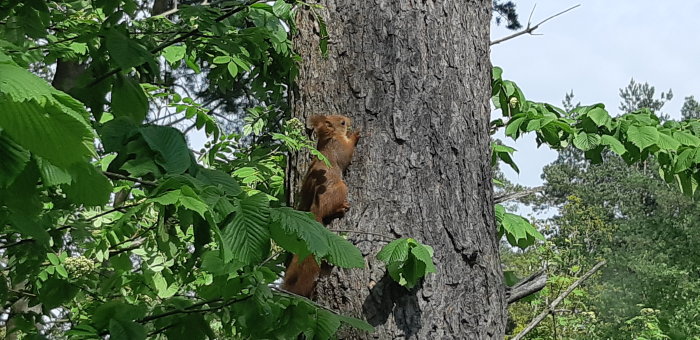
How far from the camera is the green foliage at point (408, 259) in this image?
1774 mm

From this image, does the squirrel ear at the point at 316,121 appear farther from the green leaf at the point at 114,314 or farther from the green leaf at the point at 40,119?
the green leaf at the point at 40,119

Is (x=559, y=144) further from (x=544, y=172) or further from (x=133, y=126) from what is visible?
(x=544, y=172)

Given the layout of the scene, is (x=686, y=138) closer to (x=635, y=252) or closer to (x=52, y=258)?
(x=52, y=258)

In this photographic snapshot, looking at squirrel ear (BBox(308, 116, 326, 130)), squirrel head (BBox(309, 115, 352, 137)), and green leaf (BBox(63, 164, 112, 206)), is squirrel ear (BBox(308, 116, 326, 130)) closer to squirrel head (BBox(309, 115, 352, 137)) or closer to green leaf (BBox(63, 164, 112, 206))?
squirrel head (BBox(309, 115, 352, 137))

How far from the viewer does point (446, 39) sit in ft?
7.06

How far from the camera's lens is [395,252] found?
5.84 feet

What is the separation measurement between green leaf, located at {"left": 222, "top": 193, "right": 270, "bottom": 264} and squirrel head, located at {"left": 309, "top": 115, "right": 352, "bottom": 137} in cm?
76

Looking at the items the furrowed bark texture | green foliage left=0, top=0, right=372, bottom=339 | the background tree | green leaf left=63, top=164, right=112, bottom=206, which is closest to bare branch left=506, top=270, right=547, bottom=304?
the furrowed bark texture

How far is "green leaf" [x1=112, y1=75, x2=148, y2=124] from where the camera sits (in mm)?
1727

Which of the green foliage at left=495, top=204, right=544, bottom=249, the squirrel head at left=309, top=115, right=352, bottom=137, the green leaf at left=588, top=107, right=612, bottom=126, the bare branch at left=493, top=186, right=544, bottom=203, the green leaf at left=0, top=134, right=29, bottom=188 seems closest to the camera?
the green leaf at left=0, top=134, right=29, bottom=188

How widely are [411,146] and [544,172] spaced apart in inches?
1322

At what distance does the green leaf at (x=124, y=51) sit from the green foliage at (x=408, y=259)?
695mm

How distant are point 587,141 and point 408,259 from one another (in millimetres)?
1366

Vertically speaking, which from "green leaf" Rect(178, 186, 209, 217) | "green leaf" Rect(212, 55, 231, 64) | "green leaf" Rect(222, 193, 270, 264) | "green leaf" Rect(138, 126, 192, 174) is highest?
"green leaf" Rect(138, 126, 192, 174)
